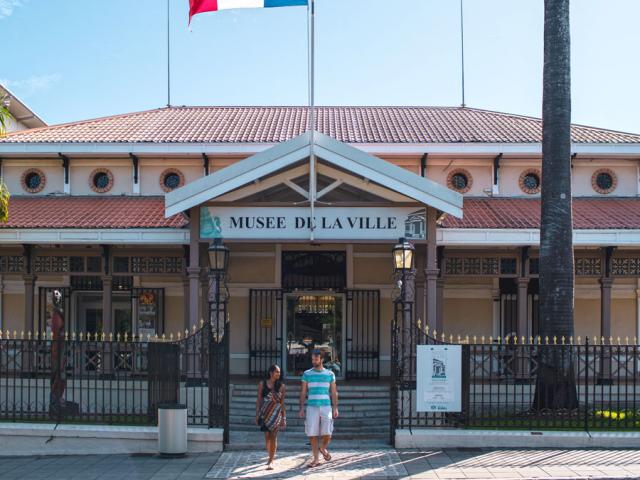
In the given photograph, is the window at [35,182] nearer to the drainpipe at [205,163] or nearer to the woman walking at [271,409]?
the drainpipe at [205,163]

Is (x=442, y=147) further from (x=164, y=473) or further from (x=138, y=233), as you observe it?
(x=164, y=473)

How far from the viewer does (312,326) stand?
55.8ft

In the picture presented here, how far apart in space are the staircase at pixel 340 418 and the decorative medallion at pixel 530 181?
247 inches

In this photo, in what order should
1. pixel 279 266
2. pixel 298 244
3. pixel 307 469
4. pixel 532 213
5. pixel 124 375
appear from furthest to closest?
pixel 279 266, pixel 298 244, pixel 532 213, pixel 124 375, pixel 307 469

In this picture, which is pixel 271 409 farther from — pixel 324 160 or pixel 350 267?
pixel 350 267

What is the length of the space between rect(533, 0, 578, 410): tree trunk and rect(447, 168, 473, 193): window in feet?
16.2

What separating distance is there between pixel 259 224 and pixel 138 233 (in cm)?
334

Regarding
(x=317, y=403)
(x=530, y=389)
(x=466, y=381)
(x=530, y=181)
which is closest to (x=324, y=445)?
(x=317, y=403)

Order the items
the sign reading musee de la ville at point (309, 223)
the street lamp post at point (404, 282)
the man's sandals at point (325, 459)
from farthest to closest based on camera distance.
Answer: the sign reading musee de la ville at point (309, 223) < the street lamp post at point (404, 282) < the man's sandals at point (325, 459)

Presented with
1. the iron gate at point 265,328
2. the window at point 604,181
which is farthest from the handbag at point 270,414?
the window at point 604,181

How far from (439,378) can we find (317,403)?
2265 mm

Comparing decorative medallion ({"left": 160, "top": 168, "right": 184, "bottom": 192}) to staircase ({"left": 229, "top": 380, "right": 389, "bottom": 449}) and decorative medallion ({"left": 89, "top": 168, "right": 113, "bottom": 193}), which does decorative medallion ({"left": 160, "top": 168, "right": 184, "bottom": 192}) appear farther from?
staircase ({"left": 229, "top": 380, "right": 389, "bottom": 449})

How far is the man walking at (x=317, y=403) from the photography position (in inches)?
397

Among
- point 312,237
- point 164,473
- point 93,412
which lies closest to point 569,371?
point 312,237
